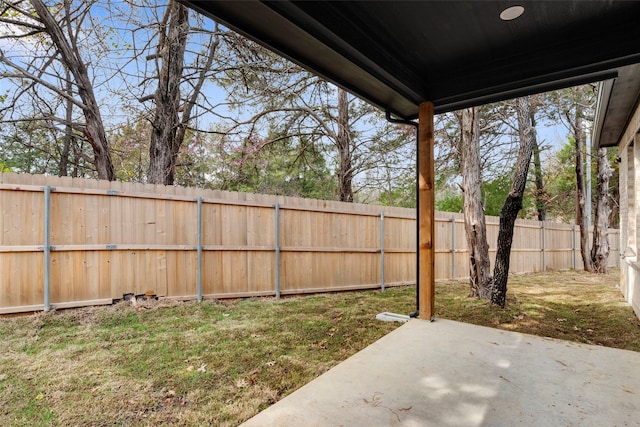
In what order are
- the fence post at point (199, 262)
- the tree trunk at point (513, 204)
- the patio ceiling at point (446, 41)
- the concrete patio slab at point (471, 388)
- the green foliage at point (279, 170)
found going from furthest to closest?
the green foliage at point (279, 170)
the fence post at point (199, 262)
the tree trunk at point (513, 204)
the patio ceiling at point (446, 41)
the concrete patio slab at point (471, 388)

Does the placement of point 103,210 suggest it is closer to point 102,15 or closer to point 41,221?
point 41,221

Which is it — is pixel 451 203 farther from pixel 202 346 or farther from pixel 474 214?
pixel 202 346

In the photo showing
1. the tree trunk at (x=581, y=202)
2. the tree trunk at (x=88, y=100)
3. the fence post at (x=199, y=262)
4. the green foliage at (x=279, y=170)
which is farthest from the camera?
the tree trunk at (x=581, y=202)

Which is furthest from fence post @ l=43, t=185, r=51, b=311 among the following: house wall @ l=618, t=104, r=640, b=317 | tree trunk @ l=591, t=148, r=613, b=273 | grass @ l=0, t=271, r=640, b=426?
tree trunk @ l=591, t=148, r=613, b=273

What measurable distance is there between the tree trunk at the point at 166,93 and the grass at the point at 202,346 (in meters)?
3.15

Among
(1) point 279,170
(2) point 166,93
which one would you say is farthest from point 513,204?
(1) point 279,170

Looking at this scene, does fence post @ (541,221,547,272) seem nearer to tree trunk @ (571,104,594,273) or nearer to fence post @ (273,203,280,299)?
tree trunk @ (571,104,594,273)

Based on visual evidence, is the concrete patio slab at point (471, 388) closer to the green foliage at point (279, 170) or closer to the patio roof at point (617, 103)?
the patio roof at point (617, 103)

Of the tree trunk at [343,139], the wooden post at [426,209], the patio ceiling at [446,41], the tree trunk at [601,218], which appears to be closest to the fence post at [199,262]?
the patio ceiling at [446,41]

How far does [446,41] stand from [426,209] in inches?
59.2

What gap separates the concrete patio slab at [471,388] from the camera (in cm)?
169

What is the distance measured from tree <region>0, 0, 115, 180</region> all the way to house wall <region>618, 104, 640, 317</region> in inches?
333

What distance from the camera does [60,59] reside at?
6.02m

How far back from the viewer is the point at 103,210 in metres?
4.33
